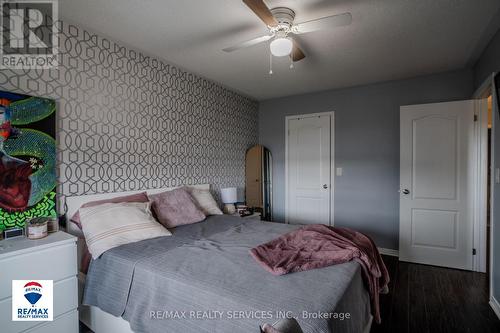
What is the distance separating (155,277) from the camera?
144 cm

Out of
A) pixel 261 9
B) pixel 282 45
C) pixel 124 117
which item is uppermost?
pixel 261 9

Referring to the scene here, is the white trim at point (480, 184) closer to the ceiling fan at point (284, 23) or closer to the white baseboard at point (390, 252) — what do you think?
the white baseboard at point (390, 252)

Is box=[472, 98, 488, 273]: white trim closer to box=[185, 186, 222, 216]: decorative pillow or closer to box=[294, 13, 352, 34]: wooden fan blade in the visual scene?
box=[294, 13, 352, 34]: wooden fan blade

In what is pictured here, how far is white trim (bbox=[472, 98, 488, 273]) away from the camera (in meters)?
2.87

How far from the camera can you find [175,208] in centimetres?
254

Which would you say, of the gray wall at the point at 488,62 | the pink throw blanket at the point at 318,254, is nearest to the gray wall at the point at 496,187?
the gray wall at the point at 488,62

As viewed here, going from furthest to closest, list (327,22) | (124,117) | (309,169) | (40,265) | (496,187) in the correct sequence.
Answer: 1. (309,169)
2. (124,117)
3. (496,187)
4. (327,22)
5. (40,265)

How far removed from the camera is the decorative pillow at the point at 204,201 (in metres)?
2.94

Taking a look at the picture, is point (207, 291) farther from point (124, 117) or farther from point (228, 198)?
point (228, 198)

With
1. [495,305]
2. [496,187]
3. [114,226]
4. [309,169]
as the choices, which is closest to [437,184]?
[496,187]

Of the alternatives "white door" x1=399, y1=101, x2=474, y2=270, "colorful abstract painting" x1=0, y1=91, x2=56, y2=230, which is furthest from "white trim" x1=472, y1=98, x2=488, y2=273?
"colorful abstract painting" x1=0, y1=91, x2=56, y2=230

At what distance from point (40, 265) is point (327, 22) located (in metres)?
2.42

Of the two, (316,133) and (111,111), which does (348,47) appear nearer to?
(316,133)

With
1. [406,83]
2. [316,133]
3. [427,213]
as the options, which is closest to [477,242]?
[427,213]
